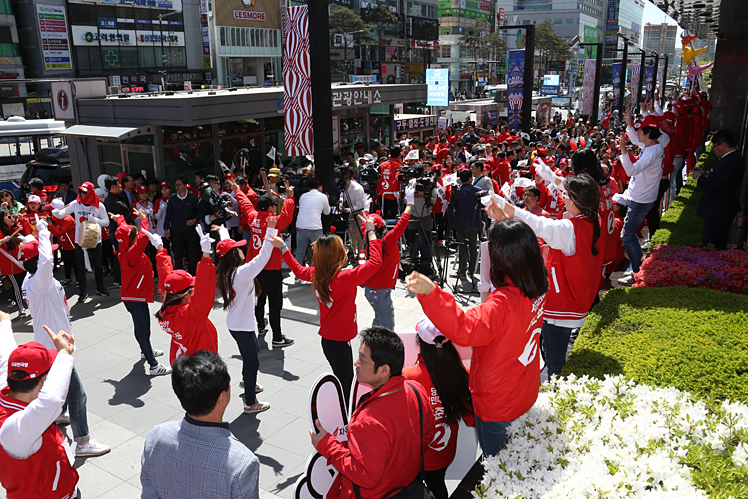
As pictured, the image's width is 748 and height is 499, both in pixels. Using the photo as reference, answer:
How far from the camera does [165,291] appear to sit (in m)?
4.97

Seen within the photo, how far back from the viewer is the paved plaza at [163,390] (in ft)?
15.6

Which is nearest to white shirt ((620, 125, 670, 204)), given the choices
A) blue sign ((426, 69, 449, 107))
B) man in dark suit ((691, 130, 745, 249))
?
man in dark suit ((691, 130, 745, 249))

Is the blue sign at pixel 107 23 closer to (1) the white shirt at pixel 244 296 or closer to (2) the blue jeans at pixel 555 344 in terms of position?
(1) the white shirt at pixel 244 296

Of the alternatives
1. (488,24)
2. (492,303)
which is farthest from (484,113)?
(488,24)

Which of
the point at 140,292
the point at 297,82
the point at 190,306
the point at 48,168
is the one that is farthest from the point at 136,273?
the point at 48,168

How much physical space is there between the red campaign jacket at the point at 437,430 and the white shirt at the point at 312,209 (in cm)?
576

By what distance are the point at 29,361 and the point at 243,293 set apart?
242cm

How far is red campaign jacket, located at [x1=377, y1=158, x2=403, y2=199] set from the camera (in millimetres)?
11992

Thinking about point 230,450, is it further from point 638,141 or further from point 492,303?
point 638,141

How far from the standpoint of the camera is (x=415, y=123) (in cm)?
2327

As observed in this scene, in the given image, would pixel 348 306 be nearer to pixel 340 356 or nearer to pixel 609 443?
pixel 340 356

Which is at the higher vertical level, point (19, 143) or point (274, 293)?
point (19, 143)

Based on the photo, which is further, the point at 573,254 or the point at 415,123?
the point at 415,123

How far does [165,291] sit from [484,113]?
3289 cm
